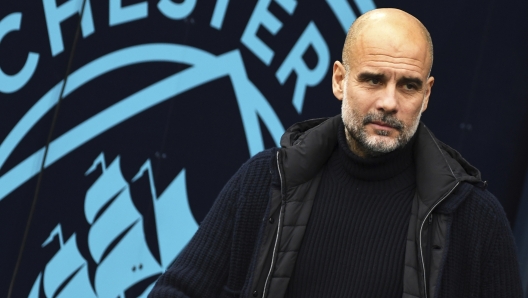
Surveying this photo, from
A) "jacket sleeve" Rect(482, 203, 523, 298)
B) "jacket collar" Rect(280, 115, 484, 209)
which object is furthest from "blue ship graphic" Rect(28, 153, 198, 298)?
"jacket sleeve" Rect(482, 203, 523, 298)

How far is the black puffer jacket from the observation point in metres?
2.52

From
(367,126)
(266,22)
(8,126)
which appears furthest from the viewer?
(266,22)

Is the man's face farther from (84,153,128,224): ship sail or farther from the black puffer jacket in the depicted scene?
(84,153,128,224): ship sail

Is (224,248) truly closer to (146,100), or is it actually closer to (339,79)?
(339,79)

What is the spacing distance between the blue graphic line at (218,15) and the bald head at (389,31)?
196cm

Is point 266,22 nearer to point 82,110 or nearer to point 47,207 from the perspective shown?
point 82,110

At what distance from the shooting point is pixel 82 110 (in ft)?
14.6

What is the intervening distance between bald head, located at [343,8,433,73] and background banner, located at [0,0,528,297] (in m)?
1.98

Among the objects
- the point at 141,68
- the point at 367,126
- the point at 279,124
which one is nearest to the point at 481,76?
the point at 279,124

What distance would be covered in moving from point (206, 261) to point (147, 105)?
205cm

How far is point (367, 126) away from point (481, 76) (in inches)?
101

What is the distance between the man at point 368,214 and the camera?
253 cm

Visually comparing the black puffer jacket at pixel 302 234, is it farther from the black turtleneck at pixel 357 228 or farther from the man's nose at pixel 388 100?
the man's nose at pixel 388 100

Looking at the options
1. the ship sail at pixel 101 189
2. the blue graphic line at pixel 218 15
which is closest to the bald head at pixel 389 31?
the blue graphic line at pixel 218 15
